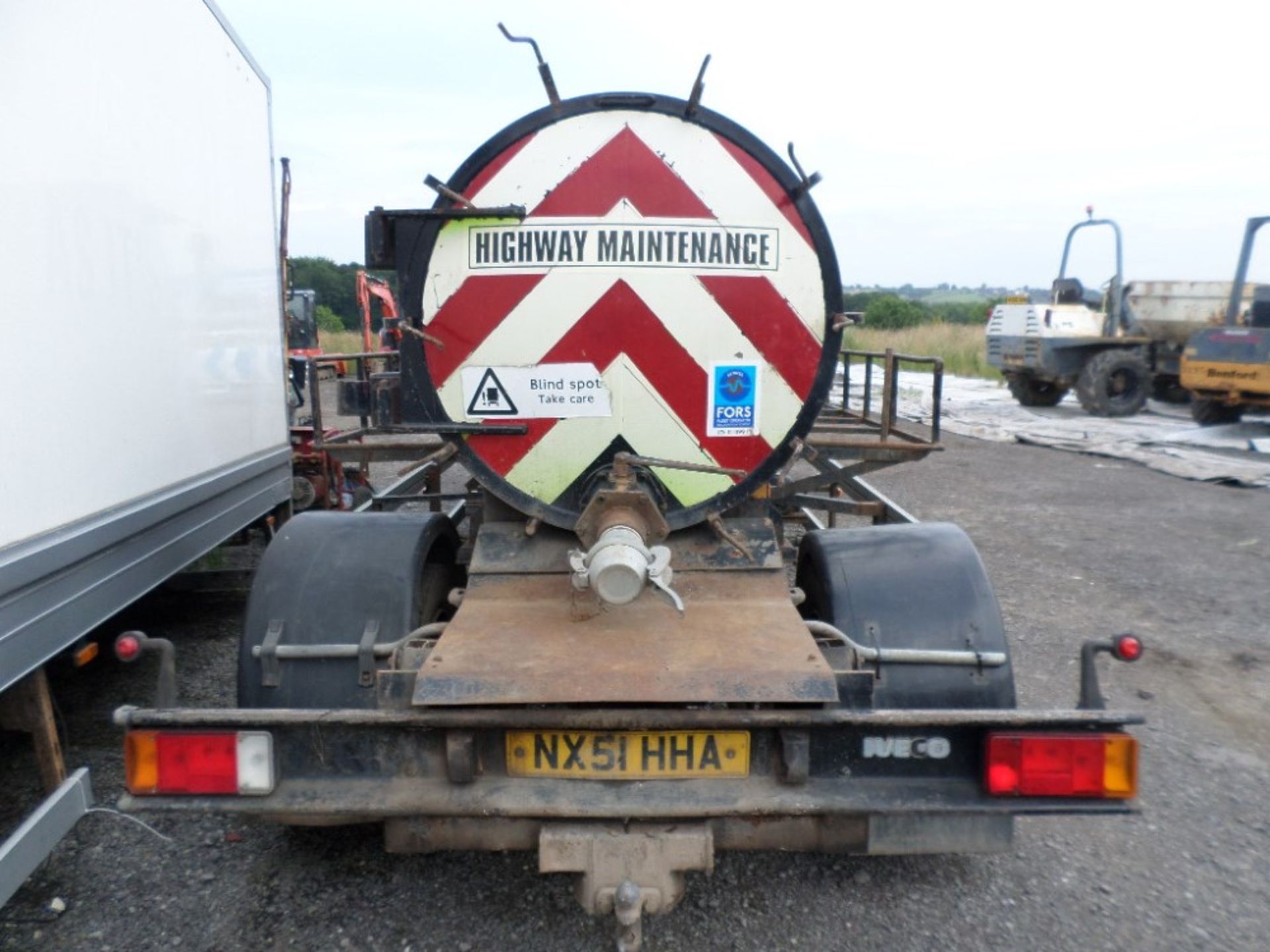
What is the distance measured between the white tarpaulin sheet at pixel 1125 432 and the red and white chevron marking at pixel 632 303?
943 centimetres

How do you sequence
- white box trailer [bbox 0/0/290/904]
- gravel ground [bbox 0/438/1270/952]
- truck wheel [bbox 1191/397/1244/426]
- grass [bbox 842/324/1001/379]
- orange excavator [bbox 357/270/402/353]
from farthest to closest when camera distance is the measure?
1. grass [bbox 842/324/1001/379]
2. truck wheel [bbox 1191/397/1244/426]
3. orange excavator [bbox 357/270/402/353]
4. gravel ground [bbox 0/438/1270/952]
5. white box trailer [bbox 0/0/290/904]

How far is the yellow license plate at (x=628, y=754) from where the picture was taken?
2254 mm

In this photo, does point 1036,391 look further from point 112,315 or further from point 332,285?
point 332,285

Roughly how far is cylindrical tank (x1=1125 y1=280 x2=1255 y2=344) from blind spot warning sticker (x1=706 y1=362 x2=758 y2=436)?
572 inches

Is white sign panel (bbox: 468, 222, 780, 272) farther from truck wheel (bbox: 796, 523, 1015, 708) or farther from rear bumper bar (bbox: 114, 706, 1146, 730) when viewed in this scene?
rear bumper bar (bbox: 114, 706, 1146, 730)

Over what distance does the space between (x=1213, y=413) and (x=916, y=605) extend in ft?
43.8

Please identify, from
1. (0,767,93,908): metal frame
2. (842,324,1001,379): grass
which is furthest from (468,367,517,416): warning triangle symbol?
(842,324,1001,379): grass

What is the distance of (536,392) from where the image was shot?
113 inches

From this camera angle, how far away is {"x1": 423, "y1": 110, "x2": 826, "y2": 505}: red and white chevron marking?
9.12 ft

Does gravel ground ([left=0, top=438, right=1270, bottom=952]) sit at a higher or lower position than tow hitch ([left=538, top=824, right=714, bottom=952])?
lower

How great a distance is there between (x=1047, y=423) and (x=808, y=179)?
1374 centimetres

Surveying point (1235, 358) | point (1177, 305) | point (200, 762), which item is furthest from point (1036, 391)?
point (200, 762)

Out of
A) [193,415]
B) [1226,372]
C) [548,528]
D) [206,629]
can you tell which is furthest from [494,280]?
[1226,372]

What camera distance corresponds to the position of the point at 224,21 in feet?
14.5
